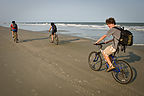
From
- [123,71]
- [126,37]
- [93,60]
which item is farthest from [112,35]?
[93,60]

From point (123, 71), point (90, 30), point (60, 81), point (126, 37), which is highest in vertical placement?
point (90, 30)

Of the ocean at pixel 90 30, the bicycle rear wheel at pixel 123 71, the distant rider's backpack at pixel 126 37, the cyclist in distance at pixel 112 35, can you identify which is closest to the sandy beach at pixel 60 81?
the bicycle rear wheel at pixel 123 71

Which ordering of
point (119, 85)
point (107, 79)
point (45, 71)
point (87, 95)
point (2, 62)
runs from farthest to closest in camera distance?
point (2, 62) → point (45, 71) → point (107, 79) → point (119, 85) → point (87, 95)

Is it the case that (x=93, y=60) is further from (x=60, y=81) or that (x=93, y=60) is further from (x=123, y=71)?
(x=60, y=81)

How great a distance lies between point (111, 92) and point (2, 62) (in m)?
5.19

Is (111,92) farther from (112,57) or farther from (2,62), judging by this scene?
(2,62)

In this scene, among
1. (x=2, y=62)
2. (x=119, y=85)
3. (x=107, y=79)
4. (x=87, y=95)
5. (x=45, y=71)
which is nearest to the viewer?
(x=87, y=95)

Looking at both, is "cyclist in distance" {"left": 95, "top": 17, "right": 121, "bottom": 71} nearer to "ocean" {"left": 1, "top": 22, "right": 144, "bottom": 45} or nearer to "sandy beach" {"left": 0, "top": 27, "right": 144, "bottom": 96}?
"sandy beach" {"left": 0, "top": 27, "right": 144, "bottom": 96}

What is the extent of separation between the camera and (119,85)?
3717 mm

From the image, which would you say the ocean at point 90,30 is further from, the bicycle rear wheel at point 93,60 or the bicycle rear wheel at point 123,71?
the bicycle rear wheel at point 123,71

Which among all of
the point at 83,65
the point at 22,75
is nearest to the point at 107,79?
the point at 83,65

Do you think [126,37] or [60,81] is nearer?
[126,37]

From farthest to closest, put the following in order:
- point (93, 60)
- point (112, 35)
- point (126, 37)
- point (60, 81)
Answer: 1. point (93, 60)
2. point (60, 81)
3. point (112, 35)
4. point (126, 37)

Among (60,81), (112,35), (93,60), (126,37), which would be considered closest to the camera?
(126,37)
